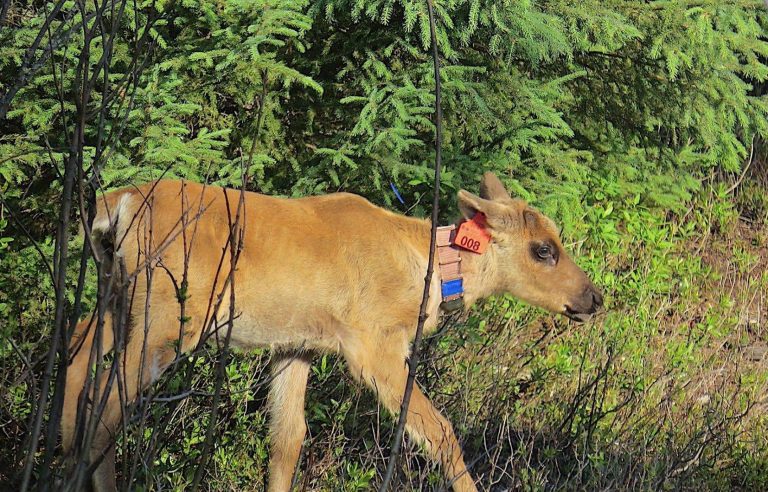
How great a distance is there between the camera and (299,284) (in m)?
5.42

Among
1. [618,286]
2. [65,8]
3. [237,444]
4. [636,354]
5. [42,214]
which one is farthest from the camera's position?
[618,286]

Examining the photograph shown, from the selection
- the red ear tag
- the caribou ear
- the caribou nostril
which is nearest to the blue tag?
the red ear tag

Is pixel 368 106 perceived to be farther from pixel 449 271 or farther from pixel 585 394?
pixel 585 394

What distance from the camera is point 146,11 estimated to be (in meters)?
6.81

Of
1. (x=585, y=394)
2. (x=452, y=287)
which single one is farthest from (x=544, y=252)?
(x=585, y=394)

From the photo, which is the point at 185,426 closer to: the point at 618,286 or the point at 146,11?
the point at 146,11

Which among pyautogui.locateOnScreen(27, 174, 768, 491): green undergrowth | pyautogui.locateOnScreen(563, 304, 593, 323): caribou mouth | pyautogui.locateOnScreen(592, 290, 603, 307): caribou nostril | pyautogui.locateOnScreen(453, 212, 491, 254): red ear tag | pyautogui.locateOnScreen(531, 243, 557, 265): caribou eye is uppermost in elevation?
pyautogui.locateOnScreen(453, 212, 491, 254): red ear tag

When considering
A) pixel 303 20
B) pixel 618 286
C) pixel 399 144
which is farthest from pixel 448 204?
pixel 618 286

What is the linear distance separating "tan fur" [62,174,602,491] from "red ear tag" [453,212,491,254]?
0.25 feet

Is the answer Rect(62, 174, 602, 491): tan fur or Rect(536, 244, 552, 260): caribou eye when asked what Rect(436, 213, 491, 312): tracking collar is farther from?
Rect(536, 244, 552, 260): caribou eye

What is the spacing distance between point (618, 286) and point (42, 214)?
4.80 meters

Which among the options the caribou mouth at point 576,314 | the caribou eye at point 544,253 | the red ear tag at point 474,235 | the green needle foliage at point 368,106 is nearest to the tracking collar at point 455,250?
the red ear tag at point 474,235

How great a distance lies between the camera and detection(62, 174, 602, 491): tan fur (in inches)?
198

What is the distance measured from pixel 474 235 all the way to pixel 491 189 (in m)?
0.55
